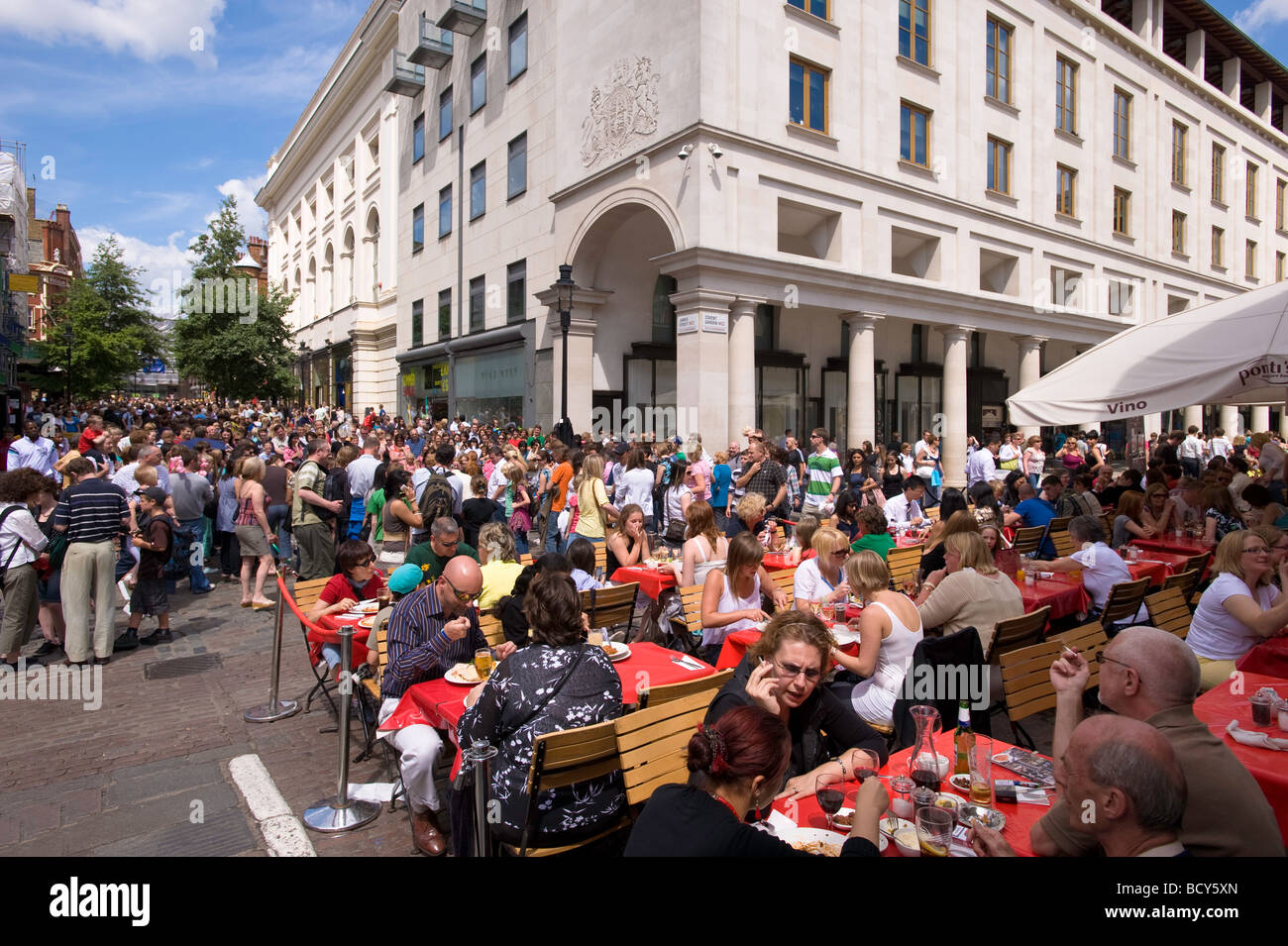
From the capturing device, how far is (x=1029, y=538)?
9.24m

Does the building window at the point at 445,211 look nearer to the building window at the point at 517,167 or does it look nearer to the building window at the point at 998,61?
the building window at the point at 517,167

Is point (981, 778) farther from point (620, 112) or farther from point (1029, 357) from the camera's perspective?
point (1029, 357)

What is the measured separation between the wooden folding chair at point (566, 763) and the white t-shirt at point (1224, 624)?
173 inches

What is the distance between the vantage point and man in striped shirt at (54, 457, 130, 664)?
679 centimetres

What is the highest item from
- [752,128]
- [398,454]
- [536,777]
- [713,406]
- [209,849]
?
[752,128]

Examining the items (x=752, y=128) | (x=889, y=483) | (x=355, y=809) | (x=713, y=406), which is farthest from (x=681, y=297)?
(x=355, y=809)

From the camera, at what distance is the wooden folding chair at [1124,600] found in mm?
6051

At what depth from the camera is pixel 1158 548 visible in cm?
891

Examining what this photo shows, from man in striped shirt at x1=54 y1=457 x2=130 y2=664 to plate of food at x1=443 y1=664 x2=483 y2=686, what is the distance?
4.78 m

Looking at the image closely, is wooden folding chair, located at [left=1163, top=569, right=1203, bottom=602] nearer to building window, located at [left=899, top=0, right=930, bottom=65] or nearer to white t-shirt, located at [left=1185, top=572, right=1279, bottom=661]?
white t-shirt, located at [left=1185, top=572, right=1279, bottom=661]

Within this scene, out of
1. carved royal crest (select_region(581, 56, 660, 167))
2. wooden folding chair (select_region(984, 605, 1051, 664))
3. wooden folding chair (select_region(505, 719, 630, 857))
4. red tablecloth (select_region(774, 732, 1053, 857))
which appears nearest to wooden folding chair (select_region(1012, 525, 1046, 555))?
wooden folding chair (select_region(984, 605, 1051, 664))

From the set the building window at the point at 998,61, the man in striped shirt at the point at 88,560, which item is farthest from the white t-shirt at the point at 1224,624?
the building window at the point at 998,61

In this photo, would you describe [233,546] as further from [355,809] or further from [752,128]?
[752,128]
